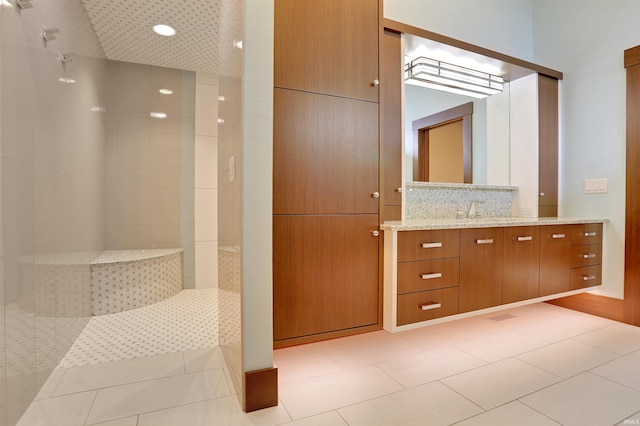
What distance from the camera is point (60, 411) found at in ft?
4.57

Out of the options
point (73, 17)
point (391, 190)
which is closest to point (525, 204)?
point (391, 190)

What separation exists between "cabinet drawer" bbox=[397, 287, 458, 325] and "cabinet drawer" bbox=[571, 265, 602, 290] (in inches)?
51.3

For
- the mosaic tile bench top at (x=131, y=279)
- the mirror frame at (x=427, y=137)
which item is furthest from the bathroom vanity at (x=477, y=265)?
the mosaic tile bench top at (x=131, y=279)

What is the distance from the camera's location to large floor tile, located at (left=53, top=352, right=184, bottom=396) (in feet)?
5.23

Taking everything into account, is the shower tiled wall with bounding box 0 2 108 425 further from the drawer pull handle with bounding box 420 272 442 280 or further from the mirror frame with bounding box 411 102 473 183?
the mirror frame with bounding box 411 102 473 183

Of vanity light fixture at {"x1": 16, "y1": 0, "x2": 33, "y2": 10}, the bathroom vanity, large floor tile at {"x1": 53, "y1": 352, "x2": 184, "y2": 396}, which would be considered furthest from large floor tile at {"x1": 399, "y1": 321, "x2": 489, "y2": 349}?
vanity light fixture at {"x1": 16, "y1": 0, "x2": 33, "y2": 10}

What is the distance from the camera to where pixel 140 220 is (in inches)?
123

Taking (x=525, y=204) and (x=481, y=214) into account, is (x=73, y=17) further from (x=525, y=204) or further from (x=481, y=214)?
(x=525, y=204)

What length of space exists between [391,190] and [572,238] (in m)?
1.57

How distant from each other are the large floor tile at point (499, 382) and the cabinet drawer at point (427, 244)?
64cm

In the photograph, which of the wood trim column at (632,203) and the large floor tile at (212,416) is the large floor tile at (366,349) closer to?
the large floor tile at (212,416)

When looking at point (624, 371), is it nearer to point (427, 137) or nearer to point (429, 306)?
point (429, 306)

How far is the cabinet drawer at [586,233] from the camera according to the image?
8.17ft

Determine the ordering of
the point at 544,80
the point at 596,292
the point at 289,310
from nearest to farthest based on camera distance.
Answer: the point at 289,310, the point at 596,292, the point at 544,80
